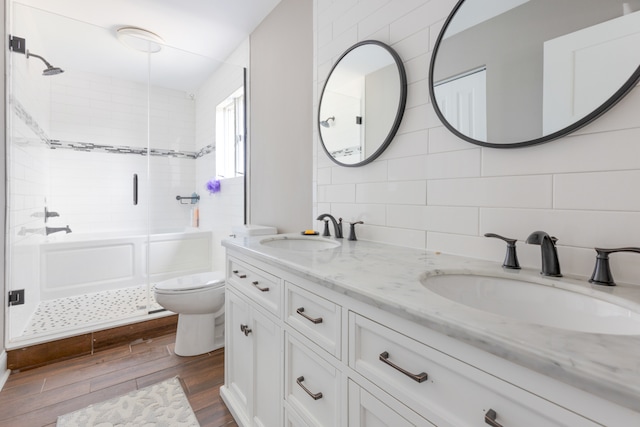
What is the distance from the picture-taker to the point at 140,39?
8.59 ft

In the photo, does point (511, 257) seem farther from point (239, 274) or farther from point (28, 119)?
point (28, 119)

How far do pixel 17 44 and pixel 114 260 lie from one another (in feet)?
6.11

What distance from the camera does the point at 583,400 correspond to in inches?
14.8

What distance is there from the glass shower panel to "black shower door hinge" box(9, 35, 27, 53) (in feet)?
0.12

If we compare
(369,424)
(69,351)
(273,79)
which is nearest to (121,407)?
(69,351)

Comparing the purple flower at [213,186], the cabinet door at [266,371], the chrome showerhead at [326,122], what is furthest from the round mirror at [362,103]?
the purple flower at [213,186]

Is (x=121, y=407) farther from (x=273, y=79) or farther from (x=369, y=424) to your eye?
(x=273, y=79)

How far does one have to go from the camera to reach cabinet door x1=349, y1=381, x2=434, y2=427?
0.61m

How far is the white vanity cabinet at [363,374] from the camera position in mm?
439

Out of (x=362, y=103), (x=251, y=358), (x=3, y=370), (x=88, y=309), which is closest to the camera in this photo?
(x=251, y=358)

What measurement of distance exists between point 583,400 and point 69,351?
268 centimetres

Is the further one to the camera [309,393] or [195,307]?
[195,307]

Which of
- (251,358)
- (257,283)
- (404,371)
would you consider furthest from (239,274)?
(404,371)

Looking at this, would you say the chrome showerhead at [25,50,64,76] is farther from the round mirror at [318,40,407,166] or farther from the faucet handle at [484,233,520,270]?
the faucet handle at [484,233,520,270]
